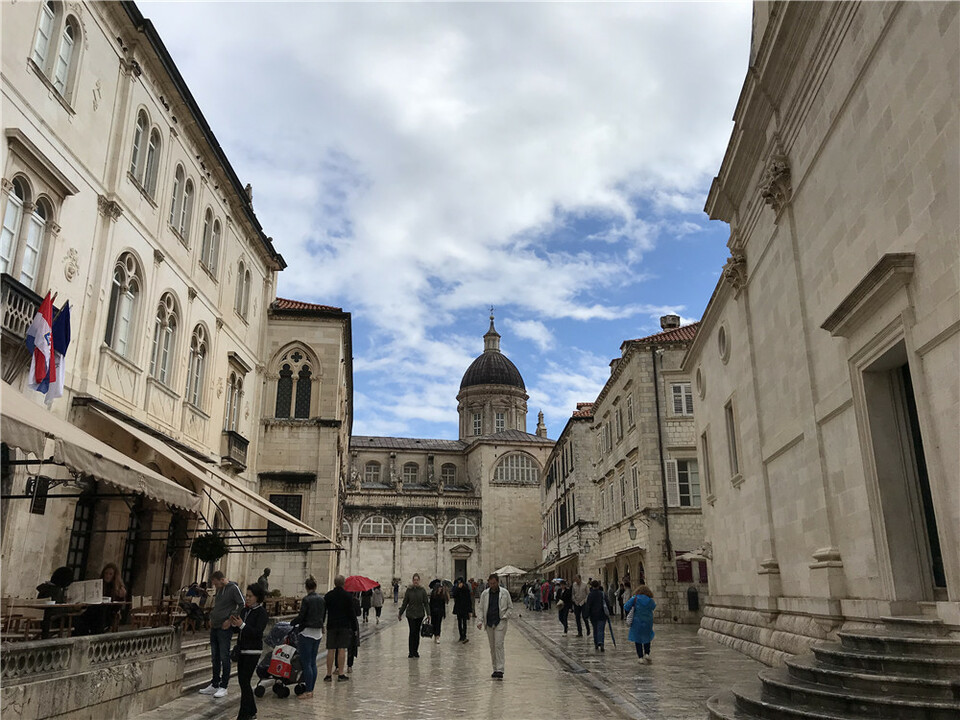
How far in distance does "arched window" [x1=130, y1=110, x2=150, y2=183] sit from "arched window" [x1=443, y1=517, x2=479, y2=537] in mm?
44902

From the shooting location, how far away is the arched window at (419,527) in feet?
189

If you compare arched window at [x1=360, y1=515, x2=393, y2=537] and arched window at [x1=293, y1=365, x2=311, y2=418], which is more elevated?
arched window at [x1=293, y1=365, x2=311, y2=418]

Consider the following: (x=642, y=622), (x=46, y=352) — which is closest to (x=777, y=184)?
(x=642, y=622)

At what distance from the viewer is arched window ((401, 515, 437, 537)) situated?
57656mm

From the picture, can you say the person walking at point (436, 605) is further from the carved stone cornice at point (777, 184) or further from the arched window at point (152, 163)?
the arched window at point (152, 163)

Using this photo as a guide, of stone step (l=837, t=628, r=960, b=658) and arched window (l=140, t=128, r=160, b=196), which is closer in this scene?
stone step (l=837, t=628, r=960, b=658)

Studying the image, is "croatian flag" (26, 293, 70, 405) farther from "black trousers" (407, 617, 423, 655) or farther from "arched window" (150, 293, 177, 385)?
"black trousers" (407, 617, 423, 655)

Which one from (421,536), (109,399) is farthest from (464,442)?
(109,399)

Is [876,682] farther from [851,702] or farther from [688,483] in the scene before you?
[688,483]

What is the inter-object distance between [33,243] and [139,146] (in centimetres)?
543

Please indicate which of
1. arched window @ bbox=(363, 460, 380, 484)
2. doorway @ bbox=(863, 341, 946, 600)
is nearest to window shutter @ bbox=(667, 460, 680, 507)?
doorway @ bbox=(863, 341, 946, 600)

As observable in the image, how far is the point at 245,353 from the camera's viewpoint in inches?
1021

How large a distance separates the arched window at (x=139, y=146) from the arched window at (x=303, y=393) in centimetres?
1171

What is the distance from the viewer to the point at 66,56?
14.5m
